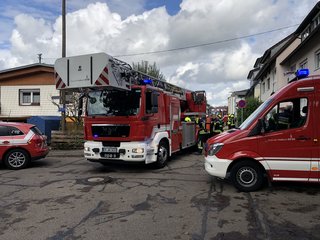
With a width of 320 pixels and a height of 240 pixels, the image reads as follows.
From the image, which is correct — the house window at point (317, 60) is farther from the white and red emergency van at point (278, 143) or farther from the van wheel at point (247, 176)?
the van wheel at point (247, 176)

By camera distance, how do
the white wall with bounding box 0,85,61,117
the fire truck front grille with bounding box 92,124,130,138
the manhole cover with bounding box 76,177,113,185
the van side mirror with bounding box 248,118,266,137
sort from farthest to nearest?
the white wall with bounding box 0,85,61,117 → the fire truck front grille with bounding box 92,124,130,138 → the manhole cover with bounding box 76,177,113,185 → the van side mirror with bounding box 248,118,266,137

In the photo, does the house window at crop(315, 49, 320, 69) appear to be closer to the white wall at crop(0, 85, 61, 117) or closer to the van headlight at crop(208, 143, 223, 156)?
the van headlight at crop(208, 143, 223, 156)

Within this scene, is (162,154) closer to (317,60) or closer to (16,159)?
(16,159)

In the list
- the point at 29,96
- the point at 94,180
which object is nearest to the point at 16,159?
the point at 94,180

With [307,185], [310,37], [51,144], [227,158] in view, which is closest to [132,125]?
[227,158]

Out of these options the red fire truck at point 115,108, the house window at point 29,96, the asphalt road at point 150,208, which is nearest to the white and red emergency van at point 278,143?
the asphalt road at point 150,208

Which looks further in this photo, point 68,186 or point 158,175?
point 158,175

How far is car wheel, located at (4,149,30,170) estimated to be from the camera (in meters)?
10.9

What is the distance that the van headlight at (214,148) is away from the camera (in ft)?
24.1

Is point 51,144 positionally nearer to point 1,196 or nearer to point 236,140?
point 1,196

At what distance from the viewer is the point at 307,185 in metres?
7.62

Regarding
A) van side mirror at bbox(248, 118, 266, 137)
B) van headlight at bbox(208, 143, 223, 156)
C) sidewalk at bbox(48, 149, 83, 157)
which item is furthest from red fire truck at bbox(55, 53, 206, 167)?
sidewalk at bbox(48, 149, 83, 157)

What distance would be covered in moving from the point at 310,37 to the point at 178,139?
895 centimetres

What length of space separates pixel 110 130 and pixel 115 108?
2.14ft
